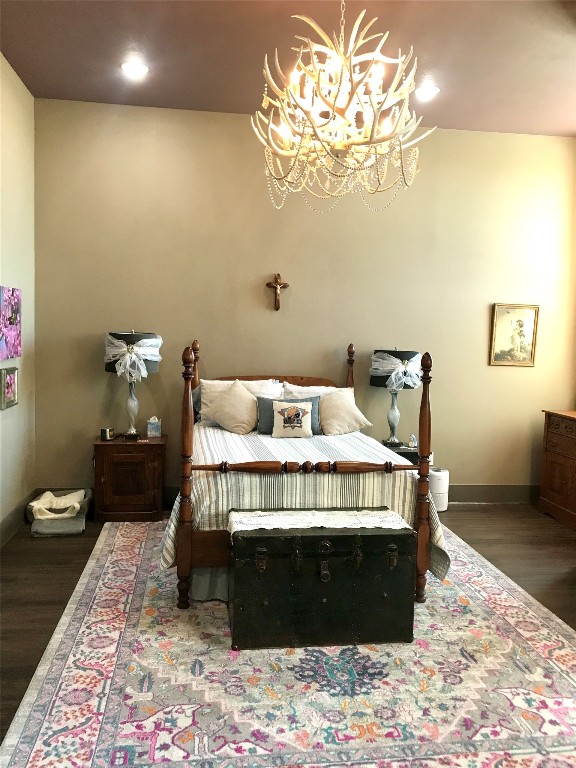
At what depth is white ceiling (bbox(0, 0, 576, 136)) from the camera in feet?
11.7

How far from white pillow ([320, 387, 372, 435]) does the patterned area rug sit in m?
1.55

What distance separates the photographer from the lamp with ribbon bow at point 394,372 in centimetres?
527

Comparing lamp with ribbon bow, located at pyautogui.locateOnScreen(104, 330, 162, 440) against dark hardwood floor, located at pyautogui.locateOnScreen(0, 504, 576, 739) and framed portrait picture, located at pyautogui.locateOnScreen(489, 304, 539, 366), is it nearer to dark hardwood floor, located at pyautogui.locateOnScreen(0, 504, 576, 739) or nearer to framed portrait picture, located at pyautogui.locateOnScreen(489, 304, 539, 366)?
dark hardwood floor, located at pyautogui.locateOnScreen(0, 504, 576, 739)

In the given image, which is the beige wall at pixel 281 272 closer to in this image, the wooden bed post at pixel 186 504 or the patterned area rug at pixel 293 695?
the wooden bed post at pixel 186 504

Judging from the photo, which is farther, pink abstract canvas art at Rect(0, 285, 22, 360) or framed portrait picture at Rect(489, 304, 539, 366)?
framed portrait picture at Rect(489, 304, 539, 366)

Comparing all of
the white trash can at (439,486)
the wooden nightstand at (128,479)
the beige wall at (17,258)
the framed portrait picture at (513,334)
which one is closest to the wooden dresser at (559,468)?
the framed portrait picture at (513,334)

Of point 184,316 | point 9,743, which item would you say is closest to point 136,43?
point 184,316

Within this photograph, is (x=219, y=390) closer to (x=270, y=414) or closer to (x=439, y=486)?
(x=270, y=414)

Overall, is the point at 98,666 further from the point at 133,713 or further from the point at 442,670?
the point at 442,670

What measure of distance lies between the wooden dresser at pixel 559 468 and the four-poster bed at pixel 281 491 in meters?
2.06

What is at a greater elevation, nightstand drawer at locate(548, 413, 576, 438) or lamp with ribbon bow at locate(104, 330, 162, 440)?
lamp with ribbon bow at locate(104, 330, 162, 440)

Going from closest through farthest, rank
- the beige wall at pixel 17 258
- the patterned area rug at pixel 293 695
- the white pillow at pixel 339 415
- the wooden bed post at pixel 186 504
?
the patterned area rug at pixel 293 695, the wooden bed post at pixel 186 504, the beige wall at pixel 17 258, the white pillow at pixel 339 415

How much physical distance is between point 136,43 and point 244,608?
336 cm

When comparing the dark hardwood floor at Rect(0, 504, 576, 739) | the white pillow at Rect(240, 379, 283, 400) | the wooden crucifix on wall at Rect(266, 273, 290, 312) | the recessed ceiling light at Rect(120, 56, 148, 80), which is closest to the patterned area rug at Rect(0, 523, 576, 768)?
the dark hardwood floor at Rect(0, 504, 576, 739)
